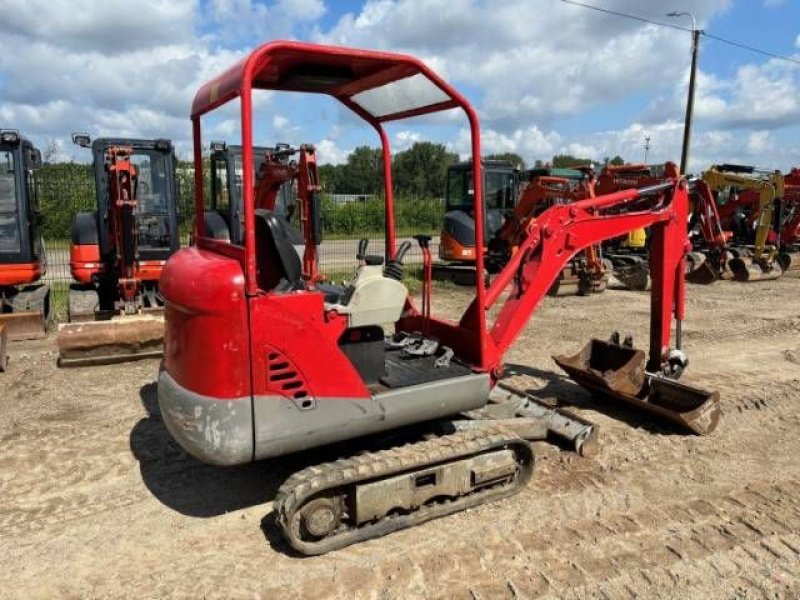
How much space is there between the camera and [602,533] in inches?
147

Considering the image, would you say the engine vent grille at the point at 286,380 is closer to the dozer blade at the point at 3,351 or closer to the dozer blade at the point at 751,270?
the dozer blade at the point at 3,351

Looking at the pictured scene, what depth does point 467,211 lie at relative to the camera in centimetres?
1438

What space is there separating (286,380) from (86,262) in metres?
6.62

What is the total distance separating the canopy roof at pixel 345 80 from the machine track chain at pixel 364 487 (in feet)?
6.51

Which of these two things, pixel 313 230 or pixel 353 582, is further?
pixel 313 230

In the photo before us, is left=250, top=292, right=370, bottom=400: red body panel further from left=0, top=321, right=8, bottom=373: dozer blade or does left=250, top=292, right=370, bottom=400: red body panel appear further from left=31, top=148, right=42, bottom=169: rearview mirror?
left=31, top=148, right=42, bottom=169: rearview mirror

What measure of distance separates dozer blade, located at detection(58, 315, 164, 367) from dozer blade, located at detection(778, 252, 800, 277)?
47.2 feet

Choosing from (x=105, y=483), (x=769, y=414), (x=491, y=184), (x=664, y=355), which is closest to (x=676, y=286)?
(x=664, y=355)

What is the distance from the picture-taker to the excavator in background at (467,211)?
13727 millimetres

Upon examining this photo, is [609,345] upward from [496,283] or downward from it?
downward

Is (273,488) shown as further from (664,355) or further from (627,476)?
(664,355)

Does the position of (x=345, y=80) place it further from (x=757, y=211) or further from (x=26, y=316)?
(x=757, y=211)

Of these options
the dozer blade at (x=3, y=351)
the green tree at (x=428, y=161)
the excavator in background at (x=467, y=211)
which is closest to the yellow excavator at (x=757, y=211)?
the excavator in background at (x=467, y=211)

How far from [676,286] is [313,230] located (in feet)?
10.4
